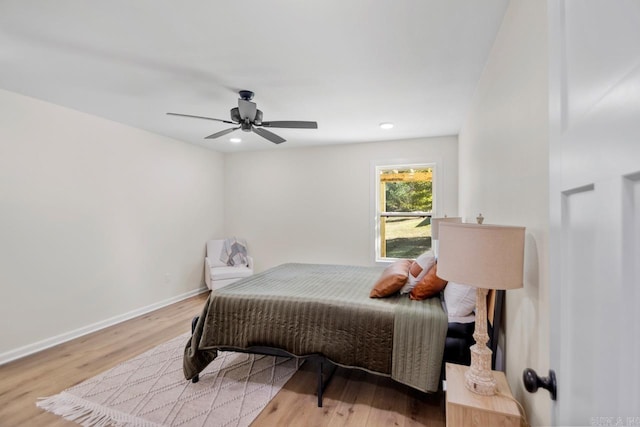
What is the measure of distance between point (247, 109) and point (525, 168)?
2201mm

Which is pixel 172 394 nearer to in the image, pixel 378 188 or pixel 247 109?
pixel 247 109

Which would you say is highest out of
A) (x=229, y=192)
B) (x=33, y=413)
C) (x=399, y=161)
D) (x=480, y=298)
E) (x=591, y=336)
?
(x=399, y=161)

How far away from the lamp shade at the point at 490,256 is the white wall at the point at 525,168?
0.09 meters

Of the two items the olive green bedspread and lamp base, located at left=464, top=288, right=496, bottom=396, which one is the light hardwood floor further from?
lamp base, located at left=464, top=288, right=496, bottom=396

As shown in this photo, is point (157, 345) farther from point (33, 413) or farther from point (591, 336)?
point (591, 336)

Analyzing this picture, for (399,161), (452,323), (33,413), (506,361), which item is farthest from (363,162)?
(33,413)

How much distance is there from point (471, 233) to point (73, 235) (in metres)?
3.92

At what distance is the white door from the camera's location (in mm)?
446

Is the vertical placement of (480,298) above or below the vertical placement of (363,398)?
above

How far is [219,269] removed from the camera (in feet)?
16.1

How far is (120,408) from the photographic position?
6.94 feet

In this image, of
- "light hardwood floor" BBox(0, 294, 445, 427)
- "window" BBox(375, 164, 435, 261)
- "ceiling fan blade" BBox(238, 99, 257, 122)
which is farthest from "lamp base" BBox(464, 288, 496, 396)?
"window" BBox(375, 164, 435, 261)

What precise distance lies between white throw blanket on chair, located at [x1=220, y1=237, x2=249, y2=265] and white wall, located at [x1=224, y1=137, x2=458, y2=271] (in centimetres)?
28

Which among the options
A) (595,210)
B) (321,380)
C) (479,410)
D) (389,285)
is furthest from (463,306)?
(595,210)
